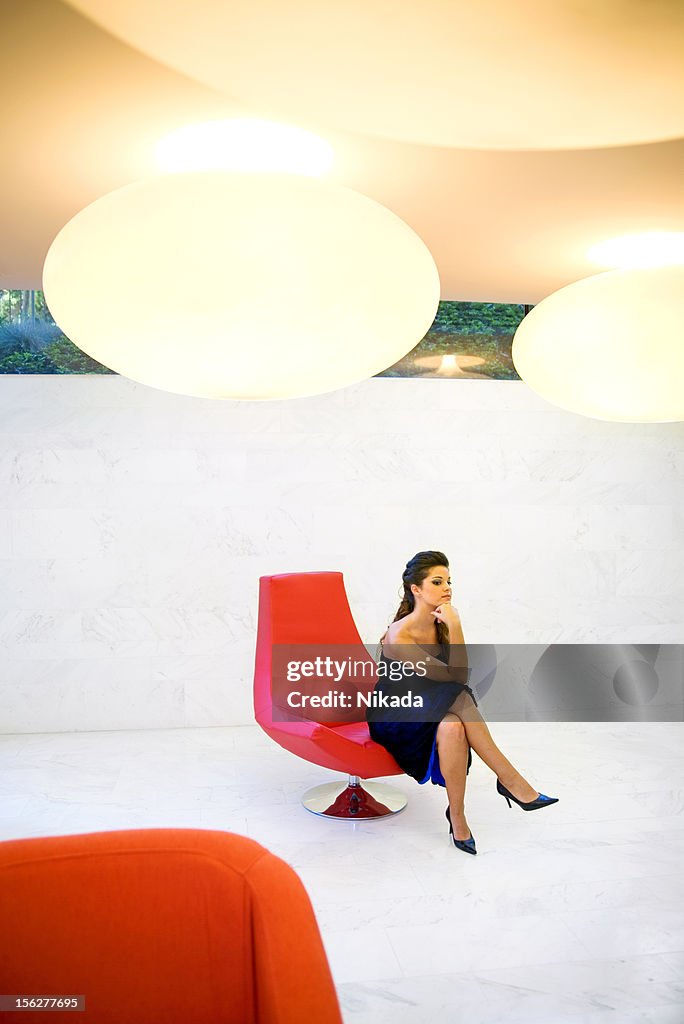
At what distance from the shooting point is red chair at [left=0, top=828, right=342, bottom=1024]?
4.47 feet

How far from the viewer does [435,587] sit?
441 cm

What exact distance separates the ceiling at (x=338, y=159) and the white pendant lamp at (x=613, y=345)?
26 centimetres

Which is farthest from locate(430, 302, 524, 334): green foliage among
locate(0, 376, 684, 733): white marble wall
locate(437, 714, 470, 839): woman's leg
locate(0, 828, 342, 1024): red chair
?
locate(0, 828, 342, 1024): red chair

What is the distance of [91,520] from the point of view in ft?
18.6

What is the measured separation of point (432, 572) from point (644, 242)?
2.13 meters

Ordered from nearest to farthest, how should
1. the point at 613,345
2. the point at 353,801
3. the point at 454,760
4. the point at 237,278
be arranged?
the point at 237,278 < the point at 613,345 < the point at 454,760 < the point at 353,801

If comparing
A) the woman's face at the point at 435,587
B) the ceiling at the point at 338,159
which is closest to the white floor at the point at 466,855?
the woman's face at the point at 435,587

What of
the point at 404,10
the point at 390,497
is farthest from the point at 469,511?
the point at 404,10

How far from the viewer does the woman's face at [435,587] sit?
4410 mm

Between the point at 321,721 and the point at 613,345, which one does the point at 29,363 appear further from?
the point at 613,345

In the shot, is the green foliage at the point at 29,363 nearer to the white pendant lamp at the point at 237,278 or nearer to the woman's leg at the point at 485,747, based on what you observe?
the woman's leg at the point at 485,747

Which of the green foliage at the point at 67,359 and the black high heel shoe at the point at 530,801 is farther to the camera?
the green foliage at the point at 67,359

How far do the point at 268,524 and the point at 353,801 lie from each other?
213cm

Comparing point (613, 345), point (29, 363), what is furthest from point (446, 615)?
point (29, 363)
